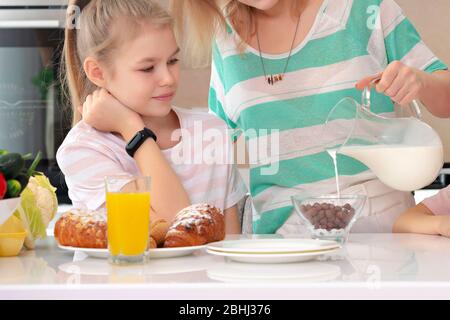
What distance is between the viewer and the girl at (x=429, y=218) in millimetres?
1549

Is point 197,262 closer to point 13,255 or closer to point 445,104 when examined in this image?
point 13,255

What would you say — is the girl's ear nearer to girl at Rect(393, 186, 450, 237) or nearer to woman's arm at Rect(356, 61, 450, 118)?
woman's arm at Rect(356, 61, 450, 118)

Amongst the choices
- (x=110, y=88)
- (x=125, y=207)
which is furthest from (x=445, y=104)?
(x=125, y=207)

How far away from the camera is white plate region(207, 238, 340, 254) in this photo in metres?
1.14

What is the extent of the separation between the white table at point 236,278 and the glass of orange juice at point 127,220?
3 cm

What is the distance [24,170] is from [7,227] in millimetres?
150

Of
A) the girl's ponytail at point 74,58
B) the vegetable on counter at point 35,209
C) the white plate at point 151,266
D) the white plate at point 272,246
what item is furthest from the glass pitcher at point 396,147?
the girl's ponytail at point 74,58

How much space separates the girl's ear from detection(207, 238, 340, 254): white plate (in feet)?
2.59

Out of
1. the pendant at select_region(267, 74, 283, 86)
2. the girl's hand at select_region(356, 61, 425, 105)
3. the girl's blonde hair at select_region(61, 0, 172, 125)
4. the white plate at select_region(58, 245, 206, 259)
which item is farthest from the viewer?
the pendant at select_region(267, 74, 283, 86)

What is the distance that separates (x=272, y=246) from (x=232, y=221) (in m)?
0.68

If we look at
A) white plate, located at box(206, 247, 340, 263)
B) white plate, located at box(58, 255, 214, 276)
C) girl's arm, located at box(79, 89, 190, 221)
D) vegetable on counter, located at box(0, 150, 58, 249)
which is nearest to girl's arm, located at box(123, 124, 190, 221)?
girl's arm, located at box(79, 89, 190, 221)

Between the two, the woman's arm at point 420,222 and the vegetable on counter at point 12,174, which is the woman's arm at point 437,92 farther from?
the vegetable on counter at point 12,174
